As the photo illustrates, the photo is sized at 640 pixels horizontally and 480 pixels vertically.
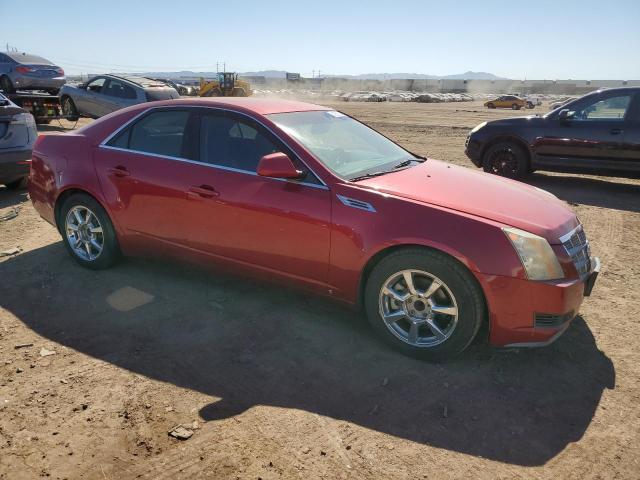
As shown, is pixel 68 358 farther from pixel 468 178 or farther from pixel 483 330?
pixel 468 178

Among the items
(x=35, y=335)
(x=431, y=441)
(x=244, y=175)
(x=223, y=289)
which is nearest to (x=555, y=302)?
(x=431, y=441)

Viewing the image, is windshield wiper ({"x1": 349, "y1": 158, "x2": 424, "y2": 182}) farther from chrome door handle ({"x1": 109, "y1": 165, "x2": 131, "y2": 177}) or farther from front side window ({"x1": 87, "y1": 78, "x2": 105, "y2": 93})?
front side window ({"x1": 87, "y1": 78, "x2": 105, "y2": 93})

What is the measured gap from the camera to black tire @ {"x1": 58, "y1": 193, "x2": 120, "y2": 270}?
446cm

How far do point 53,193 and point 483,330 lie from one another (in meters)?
4.05

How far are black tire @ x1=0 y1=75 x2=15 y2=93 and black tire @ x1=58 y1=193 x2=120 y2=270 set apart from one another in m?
14.4

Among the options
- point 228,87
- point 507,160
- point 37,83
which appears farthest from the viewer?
point 228,87

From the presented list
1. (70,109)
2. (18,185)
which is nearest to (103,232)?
(18,185)

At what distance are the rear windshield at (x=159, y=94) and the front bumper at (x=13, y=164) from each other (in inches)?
294

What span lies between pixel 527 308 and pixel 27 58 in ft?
61.0

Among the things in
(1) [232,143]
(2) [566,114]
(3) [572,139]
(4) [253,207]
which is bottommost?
(4) [253,207]

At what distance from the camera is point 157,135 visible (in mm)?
4215

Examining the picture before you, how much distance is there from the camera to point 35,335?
357 centimetres

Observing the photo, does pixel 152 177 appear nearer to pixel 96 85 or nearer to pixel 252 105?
pixel 252 105

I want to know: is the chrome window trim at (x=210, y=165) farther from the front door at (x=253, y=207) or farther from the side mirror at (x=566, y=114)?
the side mirror at (x=566, y=114)
